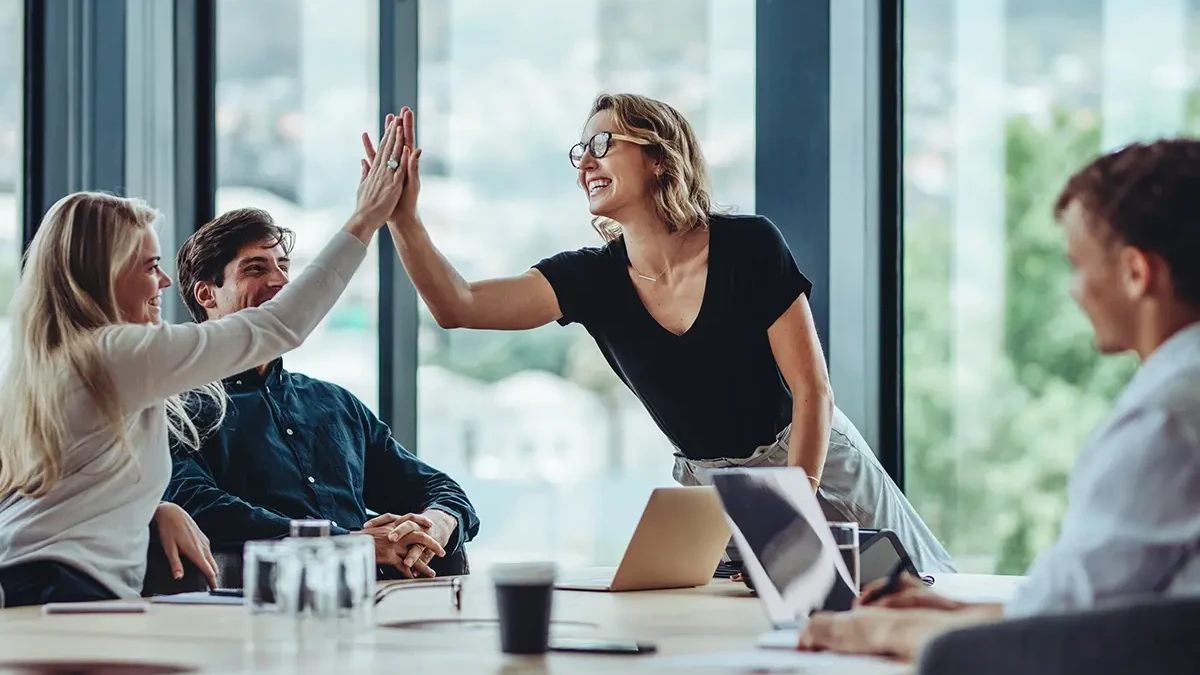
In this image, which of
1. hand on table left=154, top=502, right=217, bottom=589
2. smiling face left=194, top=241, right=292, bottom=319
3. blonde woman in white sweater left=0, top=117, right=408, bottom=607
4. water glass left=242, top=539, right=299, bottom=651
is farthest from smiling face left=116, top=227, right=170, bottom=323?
water glass left=242, top=539, right=299, bottom=651

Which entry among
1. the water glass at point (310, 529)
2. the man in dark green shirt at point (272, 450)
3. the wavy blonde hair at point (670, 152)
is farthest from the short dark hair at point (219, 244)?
the water glass at point (310, 529)

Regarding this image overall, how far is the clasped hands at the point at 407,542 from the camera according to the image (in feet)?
8.71

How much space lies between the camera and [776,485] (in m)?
1.70

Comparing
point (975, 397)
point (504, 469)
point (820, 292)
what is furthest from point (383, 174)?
point (504, 469)

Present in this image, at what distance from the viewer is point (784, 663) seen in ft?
4.51

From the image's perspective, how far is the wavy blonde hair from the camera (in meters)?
2.91

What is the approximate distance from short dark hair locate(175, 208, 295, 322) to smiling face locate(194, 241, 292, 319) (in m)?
0.01

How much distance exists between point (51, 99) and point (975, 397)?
8.40 feet

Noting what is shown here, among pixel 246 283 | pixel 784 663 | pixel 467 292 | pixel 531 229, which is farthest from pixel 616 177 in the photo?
pixel 784 663

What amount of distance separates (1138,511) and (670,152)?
178 centimetres

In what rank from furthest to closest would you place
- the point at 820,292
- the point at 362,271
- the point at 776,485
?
the point at 362,271, the point at 820,292, the point at 776,485

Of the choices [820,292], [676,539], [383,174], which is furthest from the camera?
[820,292]

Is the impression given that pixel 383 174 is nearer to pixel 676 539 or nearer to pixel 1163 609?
pixel 676 539

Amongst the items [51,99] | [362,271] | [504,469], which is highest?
[51,99]
